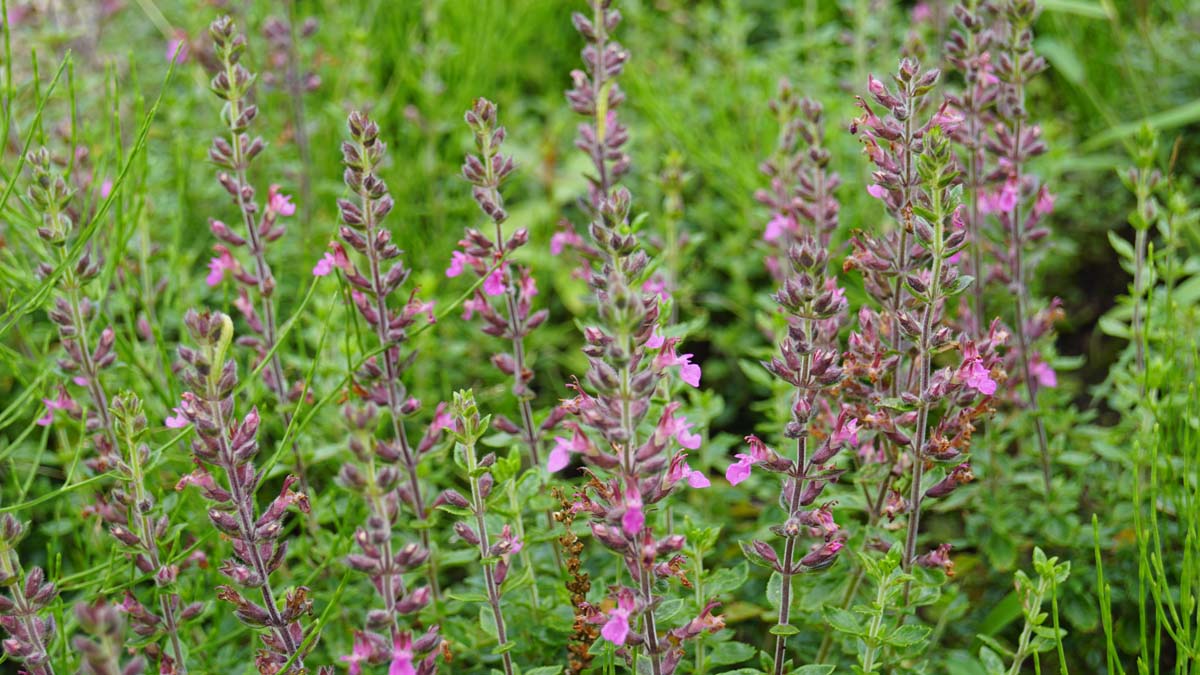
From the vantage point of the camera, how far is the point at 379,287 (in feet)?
7.41

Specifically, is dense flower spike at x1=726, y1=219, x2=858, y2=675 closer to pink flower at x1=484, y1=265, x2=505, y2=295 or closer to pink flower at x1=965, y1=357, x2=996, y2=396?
pink flower at x1=965, y1=357, x2=996, y2=396

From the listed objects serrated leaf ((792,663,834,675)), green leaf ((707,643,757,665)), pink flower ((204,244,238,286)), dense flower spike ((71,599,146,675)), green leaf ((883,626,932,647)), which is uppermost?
pink flower ((204,244,238,286))

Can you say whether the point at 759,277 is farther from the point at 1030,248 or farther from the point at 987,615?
the point at 987,615

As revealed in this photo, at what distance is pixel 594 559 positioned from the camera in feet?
9.17

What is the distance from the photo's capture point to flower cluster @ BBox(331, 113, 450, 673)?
66.2 inches

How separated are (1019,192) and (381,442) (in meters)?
1.78

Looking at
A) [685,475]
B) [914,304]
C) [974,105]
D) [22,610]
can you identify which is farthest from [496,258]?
[974,105]

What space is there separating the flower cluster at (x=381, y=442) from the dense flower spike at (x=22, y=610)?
0.61m

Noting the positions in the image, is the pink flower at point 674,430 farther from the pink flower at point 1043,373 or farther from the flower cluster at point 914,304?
the pink flower at point 1043,373

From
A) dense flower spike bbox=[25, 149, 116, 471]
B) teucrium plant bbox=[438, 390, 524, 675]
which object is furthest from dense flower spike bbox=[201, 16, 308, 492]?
teucrium plant bbox=[438, 390, 524, 675]

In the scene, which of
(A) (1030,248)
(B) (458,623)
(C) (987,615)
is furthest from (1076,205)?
(B) (458,623)

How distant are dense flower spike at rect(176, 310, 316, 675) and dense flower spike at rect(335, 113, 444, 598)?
0.77 feet

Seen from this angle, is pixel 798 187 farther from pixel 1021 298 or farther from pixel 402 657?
pixel 402 657

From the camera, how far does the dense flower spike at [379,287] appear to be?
2098mm
